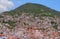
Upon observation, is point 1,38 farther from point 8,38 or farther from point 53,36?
point 53,36

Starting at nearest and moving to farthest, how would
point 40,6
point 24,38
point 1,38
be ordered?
point 24,38 < point 1,38 < point 40,6

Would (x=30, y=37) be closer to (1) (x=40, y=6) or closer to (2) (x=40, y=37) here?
(2) (x=40, y=37)

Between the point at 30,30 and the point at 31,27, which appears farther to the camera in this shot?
the point at 31,27

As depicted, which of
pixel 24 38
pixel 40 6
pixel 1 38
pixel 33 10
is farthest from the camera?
pixel 40 6

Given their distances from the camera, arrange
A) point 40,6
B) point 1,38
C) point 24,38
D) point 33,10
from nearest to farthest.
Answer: point 24,38
point 1,38
point 33,10
point 40,6

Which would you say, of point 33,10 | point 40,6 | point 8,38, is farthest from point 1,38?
point 40,6

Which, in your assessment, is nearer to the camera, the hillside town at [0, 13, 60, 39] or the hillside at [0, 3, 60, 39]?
the hillside town at [0, 13, 60, 39]

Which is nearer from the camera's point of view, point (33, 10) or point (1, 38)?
point (1, 38)

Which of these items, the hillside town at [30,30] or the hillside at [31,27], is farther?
the hillside at [31,27]

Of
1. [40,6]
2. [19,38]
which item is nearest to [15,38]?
[19,38]
